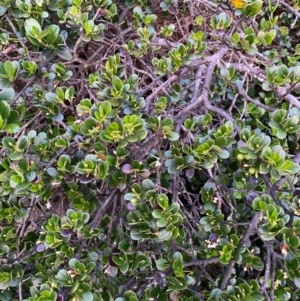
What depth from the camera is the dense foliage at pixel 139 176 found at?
97cm

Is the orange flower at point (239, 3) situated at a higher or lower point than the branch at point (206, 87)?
higher

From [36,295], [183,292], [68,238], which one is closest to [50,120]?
[68,238]

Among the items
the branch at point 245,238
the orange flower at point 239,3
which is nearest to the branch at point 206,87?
the orange flower at point 239,3

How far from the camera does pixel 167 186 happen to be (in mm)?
1133

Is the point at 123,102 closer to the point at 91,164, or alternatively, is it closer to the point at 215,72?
the point at 91,164

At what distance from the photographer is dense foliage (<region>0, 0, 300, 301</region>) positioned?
0.97 meters

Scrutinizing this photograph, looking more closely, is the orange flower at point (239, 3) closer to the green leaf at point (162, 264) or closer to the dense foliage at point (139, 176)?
the dense foliage at point (139, 176)

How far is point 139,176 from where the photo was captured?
3.40 ft

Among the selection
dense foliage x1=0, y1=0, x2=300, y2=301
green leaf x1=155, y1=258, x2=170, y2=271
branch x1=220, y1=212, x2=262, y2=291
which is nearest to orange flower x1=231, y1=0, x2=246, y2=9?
dense foliage x1=0, y1=0, x2=300, y2=301

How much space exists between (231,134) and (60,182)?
0.48 metres

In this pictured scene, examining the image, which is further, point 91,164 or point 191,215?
point 191,215

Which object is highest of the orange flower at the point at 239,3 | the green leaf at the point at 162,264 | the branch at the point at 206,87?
the orange flower at the point at 239,3

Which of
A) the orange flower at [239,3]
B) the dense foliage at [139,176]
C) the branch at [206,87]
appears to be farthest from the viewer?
the orange flower at [239,3]

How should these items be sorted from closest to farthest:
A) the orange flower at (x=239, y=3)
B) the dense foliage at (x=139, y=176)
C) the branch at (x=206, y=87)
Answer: the dense foliage at (x=139, y=176) < the branch at (x=206, y=87) < the orange flower at (x=239, y=3)
